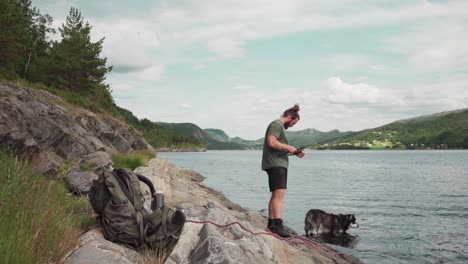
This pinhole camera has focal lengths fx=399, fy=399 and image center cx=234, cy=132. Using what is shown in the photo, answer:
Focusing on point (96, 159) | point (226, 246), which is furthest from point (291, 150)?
point (96, 159)

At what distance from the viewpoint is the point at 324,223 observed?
52.6 feet

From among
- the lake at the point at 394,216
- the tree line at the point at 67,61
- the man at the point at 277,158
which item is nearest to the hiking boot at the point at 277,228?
the man at the point at 277,158

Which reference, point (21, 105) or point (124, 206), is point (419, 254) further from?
point (21, 105)

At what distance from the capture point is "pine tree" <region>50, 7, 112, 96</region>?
138 ft

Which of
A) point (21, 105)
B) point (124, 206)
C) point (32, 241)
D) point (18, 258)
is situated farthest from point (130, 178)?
point (21, 105)

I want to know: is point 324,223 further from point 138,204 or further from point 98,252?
point 98,252

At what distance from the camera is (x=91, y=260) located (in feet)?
17.6

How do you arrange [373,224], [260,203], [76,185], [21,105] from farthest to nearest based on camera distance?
[260,203] → [373,224] → [21,105] → [76,185]

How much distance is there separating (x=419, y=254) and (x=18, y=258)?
13.0 metres

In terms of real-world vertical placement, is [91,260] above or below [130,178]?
below

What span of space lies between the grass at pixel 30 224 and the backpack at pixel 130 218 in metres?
0.55

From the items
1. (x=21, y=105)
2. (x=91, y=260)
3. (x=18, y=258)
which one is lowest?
(x=91, y=260)

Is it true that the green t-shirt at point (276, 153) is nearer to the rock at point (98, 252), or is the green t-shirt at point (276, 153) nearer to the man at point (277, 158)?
the man at point (277, 158)

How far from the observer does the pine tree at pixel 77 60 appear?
1658 inches
